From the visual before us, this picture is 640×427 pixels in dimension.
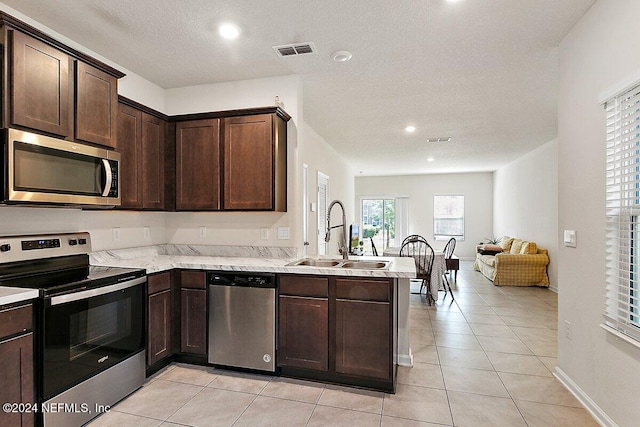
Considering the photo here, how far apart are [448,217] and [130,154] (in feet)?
31.4

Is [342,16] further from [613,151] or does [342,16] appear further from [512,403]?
[512,403]

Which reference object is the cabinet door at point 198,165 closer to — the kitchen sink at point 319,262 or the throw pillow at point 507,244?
the kitchen sink at point 319,262

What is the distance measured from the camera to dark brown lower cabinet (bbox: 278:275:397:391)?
2566 millimetres

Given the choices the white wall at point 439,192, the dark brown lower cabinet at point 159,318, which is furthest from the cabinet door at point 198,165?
the white wall at point 439,192

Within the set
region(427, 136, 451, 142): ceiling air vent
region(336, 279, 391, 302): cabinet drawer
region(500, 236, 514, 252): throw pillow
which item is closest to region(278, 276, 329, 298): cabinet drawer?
region(336, 279, 391, 302): cabinet drawer

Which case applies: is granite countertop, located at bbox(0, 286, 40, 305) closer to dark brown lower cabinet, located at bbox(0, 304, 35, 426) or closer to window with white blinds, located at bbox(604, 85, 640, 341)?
dark brown lower cabinet, located at bbox(0, 304, 35, 426)

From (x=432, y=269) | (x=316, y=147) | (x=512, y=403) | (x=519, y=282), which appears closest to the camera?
(x=512, y=403)

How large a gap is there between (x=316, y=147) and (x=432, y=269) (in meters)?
2.75

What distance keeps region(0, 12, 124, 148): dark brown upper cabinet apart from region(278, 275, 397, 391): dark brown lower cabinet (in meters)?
1.85

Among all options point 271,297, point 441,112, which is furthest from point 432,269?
point 271,297

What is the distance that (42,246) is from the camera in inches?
95.0

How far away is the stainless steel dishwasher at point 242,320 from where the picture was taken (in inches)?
110

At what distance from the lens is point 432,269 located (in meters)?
5.26

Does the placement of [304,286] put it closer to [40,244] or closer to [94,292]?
[94,292]
